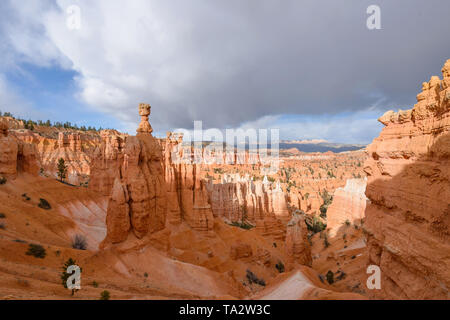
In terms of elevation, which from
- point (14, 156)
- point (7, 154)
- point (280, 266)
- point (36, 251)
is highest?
point (7, 154)

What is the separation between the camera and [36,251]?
40.9ft

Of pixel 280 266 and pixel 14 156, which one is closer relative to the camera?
pixel 14 156

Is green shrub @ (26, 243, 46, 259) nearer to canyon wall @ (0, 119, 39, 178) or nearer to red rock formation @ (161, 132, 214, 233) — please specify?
red rock formation @ (161, 132, 214, 233)

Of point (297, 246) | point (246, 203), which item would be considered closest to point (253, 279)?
point (297, 246)

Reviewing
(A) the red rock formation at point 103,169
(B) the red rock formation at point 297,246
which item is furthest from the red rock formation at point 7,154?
(B) the red rock formation at point 297,246

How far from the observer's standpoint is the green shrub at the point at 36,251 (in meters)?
12.3

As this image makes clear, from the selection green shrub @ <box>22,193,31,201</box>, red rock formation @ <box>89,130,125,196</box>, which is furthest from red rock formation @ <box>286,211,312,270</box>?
red rock formation @ <box>89,130,125,196</box>

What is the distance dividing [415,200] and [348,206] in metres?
30.5

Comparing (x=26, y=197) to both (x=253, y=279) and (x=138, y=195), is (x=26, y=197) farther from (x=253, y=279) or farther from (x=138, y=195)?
(x=253, y=279)

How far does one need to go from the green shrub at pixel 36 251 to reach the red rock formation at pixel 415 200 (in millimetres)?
16509

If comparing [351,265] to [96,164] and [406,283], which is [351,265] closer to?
[406,283]

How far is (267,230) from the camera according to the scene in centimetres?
3525

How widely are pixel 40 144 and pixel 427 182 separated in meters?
82.8

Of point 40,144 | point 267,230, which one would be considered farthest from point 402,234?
point 40,144
